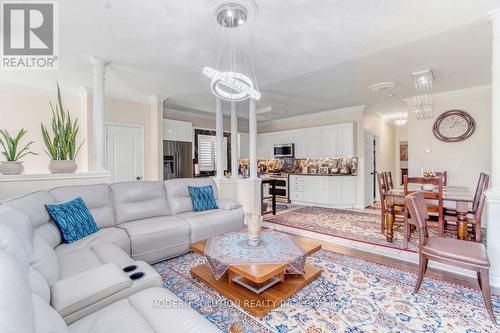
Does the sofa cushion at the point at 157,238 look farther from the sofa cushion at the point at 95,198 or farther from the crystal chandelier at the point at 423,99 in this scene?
the crystal chandelier at the point at 423,99

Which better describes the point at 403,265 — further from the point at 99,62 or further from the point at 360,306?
the point at 99,62

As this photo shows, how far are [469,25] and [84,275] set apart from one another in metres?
4.01

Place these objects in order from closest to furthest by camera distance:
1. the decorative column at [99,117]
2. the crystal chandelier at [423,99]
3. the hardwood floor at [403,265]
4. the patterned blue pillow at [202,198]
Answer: the hardwood floor at [403,265] < the decorative column at [99,117] < the patterned blue pillow at [202,198] < the crystal chandelier at [423,99]

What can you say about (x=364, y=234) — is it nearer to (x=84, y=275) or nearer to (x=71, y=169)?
(x=84, y=275)

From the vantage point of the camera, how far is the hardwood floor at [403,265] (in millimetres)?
2373

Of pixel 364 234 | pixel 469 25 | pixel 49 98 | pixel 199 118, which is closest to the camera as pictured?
pixel 469 25

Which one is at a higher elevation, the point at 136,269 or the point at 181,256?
the point at 136,269

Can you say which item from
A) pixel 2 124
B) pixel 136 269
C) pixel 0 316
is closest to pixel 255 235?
pixel 136 269

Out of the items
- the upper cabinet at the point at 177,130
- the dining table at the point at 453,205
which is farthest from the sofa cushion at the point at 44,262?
the upper cabinet at the point at 177,130

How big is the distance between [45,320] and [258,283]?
1426 mm

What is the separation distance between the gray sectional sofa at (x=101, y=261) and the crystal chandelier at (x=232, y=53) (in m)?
1.65

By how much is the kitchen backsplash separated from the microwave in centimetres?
59

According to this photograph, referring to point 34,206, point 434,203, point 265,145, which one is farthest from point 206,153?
point 434,203

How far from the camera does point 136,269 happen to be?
5.58 ft
